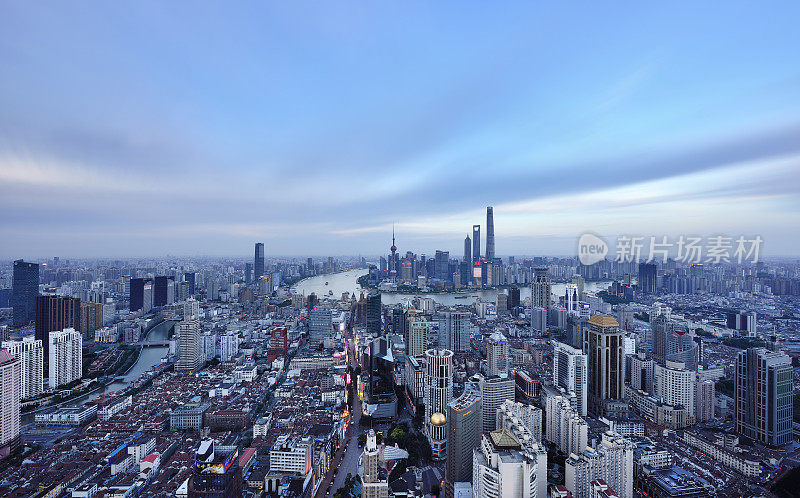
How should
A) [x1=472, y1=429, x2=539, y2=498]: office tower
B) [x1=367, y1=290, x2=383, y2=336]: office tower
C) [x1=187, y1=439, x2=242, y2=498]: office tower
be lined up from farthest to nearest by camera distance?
[x1=367, y1=290, x2=383, y2=336]: office tower < [x1=187, y1=439, x2=242, y2=498]: office tower < [x1=472, y1=429, x2=539, y2=498]: office tower

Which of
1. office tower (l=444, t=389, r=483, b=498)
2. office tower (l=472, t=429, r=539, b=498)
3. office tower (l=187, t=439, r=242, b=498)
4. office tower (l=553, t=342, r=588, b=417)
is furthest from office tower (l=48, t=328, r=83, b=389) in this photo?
office tower (l=553, t=342, r=588, b=417)

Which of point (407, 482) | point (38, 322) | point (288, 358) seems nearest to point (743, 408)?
point (407, 482)

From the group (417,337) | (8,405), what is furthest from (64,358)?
(417,337)

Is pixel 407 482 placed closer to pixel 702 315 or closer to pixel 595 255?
pixel 595 255

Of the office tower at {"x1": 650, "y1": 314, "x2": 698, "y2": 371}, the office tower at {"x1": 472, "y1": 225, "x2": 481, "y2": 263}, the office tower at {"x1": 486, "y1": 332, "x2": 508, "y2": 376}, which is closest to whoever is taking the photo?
the office tower at {"x1": 650, "y1": 314, "x2": 698, "y2": 371}

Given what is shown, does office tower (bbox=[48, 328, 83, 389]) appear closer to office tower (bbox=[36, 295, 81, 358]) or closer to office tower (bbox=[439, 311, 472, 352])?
office tower (bbox=[36, 295, 81, 358])

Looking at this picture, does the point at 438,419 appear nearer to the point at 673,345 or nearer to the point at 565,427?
the point at 565,427

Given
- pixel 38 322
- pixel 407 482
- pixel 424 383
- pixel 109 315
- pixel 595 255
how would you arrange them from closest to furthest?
pixel 407 482
pixel 595 255
pixel 424 383
pixel 38 322
pixel 109 315
